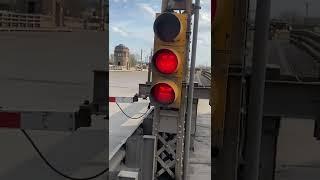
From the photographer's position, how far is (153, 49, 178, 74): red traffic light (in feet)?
11.1

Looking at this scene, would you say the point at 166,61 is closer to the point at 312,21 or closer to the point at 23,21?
the point at 23,21

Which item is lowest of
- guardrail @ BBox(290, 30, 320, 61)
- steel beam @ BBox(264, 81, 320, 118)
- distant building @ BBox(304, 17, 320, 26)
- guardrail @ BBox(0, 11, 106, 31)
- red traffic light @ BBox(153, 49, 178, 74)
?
steel beam @ BBox(264, 81, 320, 118)

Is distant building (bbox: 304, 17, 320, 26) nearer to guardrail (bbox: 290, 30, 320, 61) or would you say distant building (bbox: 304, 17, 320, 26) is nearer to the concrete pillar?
guardrail (bbox: 290, 30, 320, 61)

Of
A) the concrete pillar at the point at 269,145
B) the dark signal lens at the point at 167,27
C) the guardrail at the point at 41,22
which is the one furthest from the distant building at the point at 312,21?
the dark signal lens at the point at 167,27

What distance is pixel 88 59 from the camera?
3.00 m

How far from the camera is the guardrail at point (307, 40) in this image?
133cm

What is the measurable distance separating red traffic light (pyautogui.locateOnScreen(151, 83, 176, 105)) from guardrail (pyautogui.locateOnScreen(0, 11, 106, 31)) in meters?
1.27

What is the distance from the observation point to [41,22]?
1988 mm

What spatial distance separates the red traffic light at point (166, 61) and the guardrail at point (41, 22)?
3.93 ft

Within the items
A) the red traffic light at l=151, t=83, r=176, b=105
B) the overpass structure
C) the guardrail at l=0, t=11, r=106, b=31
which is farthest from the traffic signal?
the overpass structure

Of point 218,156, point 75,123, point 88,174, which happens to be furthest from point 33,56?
point 218,156

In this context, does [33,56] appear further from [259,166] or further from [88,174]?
[259,166]

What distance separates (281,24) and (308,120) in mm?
307

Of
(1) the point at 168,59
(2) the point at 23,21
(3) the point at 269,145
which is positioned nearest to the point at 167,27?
(1) the point at 168,59
